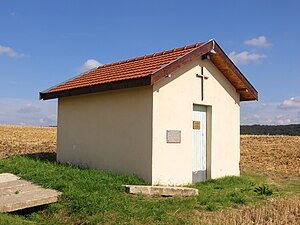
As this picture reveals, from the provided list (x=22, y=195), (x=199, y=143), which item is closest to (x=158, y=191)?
(x=22, y=195)

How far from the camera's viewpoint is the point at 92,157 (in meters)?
12.0

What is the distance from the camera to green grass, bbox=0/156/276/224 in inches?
275

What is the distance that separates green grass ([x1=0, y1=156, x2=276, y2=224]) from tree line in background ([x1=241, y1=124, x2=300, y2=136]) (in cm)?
5209

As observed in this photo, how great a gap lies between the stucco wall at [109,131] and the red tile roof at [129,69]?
461 mm

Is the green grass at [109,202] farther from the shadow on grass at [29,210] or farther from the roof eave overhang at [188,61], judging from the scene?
the roof eave overhang at [188,61]

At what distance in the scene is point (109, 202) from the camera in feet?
24.9

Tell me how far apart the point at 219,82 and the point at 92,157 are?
5.29 meters

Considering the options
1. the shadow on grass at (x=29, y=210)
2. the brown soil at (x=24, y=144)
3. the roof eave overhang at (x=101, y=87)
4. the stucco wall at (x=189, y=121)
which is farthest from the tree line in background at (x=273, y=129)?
the shadow on grass at (x=29, y=210)

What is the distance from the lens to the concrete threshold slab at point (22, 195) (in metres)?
7.37

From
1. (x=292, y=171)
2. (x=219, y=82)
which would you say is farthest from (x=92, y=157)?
(x=292, y=171)

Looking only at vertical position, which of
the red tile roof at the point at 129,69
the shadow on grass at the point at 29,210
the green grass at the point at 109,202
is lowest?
the shadow on grass at the point at 29,210

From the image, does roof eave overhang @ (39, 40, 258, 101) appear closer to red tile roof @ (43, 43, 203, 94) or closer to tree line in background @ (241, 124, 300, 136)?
red tile roof @ (43, 43, 203, 94)

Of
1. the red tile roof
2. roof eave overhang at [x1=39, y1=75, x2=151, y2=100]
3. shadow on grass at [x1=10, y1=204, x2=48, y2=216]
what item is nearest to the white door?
the red tile roof

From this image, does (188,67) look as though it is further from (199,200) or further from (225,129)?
(199,200)
